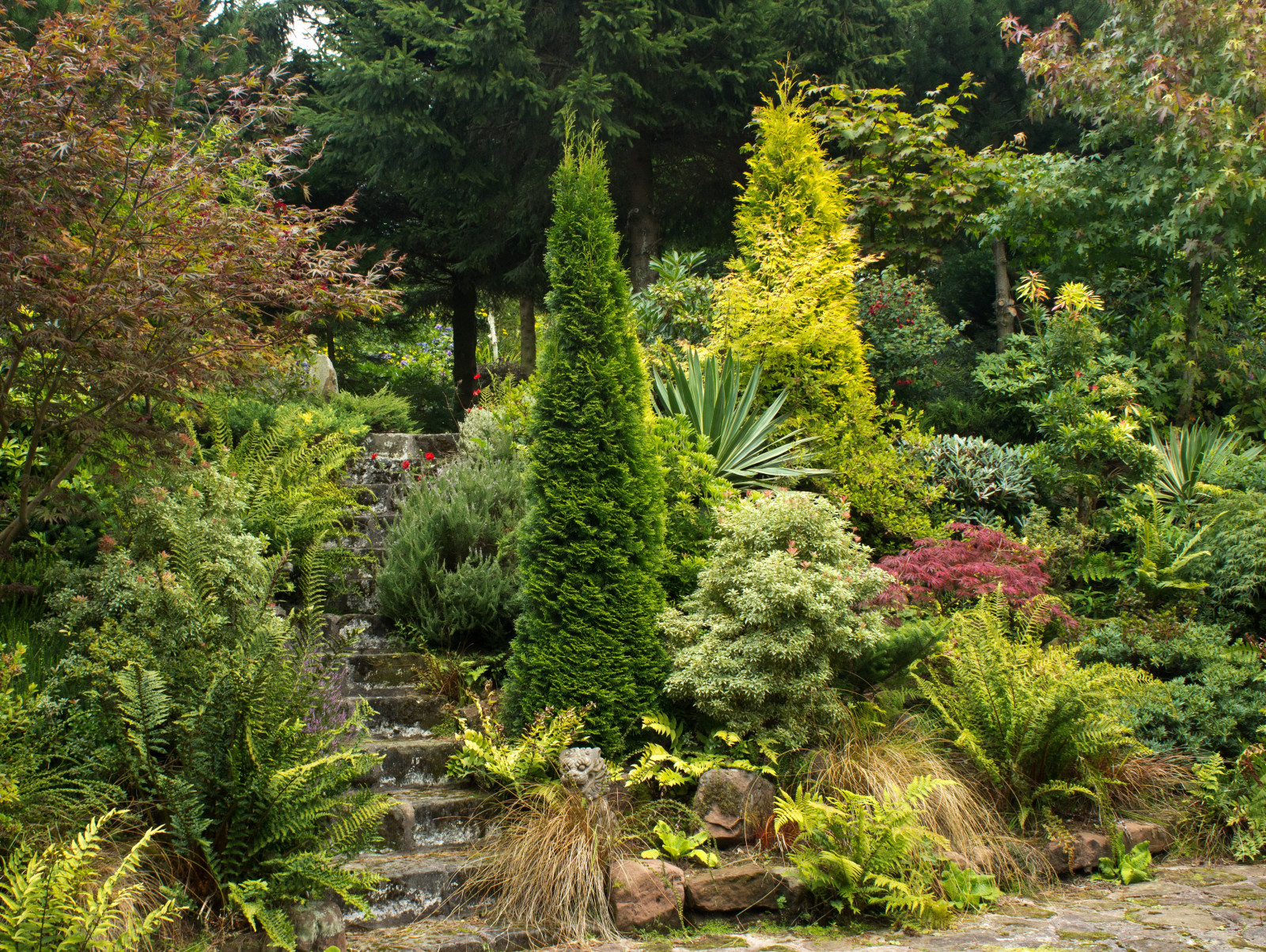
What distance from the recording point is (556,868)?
3.80 m

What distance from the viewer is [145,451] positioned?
4.25 meters

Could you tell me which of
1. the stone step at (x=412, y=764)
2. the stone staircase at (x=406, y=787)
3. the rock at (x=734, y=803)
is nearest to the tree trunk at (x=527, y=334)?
the stone staircase at (x=406, y=787)

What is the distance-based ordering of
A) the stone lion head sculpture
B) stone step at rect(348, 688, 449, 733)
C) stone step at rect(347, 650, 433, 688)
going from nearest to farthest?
the stone lion head sculpture < stone step at rect(348, 688, 449, 733) < stone step at rect(347, 650, 433, 688)

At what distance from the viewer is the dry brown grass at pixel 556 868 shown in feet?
12.2

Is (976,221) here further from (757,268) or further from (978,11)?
(978,11)

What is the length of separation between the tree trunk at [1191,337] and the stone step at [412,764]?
7.18 m

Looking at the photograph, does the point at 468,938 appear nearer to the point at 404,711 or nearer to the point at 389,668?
the point at 404,711

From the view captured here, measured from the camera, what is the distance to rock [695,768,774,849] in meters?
4.23

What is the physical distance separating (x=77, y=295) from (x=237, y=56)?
1077cm

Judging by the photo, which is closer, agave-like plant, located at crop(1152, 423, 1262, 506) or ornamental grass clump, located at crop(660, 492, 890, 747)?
ornamental grass clump, located at crop(660, 492, 890, 747)

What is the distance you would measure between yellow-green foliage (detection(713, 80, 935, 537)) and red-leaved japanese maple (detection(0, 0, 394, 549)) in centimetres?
390

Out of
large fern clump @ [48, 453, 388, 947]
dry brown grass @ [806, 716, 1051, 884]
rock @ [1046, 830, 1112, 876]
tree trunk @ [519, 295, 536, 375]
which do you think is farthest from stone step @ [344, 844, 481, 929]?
tree trunk @ [519, 295, 536, 375]

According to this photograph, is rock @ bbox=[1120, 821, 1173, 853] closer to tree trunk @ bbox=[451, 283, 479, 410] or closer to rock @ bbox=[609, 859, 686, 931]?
rock @ bbox=[609, 859, 686, 931]

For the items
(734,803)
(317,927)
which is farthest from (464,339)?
(317,927)
